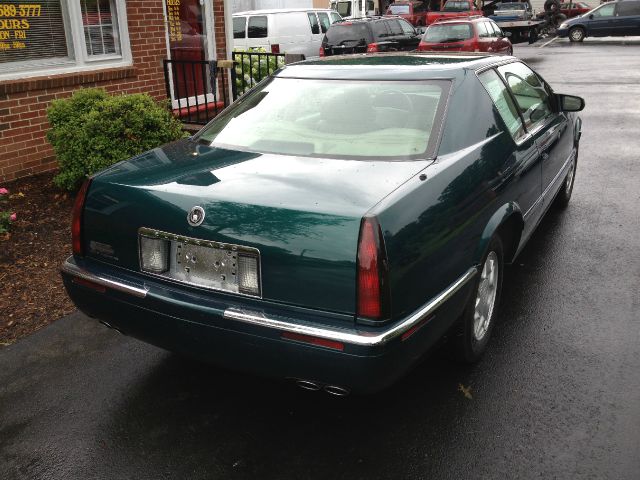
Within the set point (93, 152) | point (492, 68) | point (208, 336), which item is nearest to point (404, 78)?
point (492, 68)

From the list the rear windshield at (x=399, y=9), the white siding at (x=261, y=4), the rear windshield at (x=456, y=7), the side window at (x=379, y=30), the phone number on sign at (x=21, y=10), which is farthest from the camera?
the rear windshield at (x=399, y=9)

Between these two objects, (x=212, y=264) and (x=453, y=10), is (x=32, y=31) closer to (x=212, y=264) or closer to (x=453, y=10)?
(x=212, y=264)

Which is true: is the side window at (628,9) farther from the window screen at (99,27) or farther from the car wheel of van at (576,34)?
the window screen at (99,27)

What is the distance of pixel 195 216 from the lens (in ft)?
9.02

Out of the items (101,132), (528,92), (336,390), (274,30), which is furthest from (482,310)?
(274,30)

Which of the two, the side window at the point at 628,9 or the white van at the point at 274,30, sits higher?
the side window at the point at 628,9

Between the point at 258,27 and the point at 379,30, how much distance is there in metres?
3.41

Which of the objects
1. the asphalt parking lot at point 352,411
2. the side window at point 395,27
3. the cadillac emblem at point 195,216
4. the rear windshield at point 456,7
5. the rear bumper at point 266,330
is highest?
the rear windshield at point 456,7

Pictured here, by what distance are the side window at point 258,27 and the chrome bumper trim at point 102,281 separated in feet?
52.2

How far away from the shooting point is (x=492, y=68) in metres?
4.14

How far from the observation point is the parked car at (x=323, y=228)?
2.54 meters

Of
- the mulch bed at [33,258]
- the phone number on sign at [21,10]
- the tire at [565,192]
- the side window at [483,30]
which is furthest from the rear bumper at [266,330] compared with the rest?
the side window at [483,30]

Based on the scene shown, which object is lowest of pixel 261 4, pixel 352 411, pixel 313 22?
pixel 352 411

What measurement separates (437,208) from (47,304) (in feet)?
9.64
